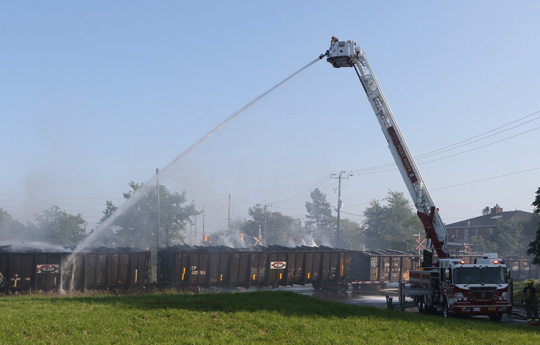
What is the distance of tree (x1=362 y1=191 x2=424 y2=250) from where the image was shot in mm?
100062

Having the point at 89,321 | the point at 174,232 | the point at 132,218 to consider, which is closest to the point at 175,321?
the point at 89,321

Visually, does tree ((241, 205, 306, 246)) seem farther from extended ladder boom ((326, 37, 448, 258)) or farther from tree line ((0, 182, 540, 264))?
extended ladder boom ((326, 37, 448, 258))

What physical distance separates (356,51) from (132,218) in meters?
51.2

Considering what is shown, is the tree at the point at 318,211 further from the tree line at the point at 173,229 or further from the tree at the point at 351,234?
the tree line at the point at 173,229

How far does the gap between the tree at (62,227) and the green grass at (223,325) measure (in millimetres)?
60023

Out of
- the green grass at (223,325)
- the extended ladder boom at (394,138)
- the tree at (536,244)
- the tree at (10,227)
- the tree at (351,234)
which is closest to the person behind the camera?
the green grass at (223,325)

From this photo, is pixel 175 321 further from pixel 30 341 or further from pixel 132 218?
pixel 132 218

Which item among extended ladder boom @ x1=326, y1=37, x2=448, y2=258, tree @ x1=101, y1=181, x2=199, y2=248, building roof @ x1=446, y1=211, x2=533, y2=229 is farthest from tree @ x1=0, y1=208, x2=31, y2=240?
building roof @ x1=446, y1=211, x2=533, y2=229

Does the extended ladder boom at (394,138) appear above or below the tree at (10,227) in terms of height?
above

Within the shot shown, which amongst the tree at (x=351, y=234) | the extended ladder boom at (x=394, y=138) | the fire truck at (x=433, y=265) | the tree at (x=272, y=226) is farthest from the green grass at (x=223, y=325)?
the tree at (x=351, y=234)

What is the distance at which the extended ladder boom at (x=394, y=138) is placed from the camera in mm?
26609

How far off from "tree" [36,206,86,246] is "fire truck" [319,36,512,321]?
60715 mm

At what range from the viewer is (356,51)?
27250 mm

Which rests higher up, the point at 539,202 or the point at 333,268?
the point at 539,202
